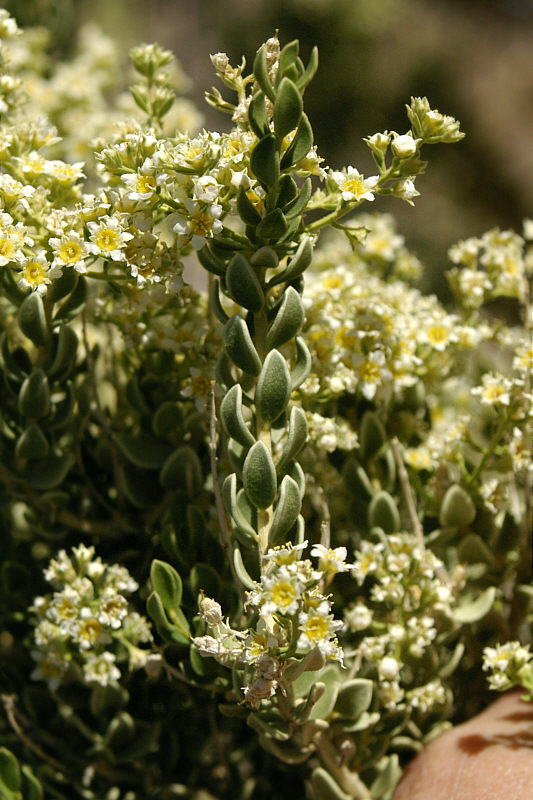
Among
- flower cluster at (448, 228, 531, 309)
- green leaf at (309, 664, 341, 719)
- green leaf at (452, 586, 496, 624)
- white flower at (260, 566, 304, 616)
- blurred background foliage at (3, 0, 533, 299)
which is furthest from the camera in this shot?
blurred background foliage at (3, 0, 533, 299)

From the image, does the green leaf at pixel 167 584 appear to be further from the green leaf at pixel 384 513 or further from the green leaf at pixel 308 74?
the green leaf at pixel 308 74

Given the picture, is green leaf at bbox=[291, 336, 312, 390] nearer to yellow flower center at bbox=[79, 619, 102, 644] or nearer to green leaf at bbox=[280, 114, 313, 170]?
green leaf at bbox=[280, 114, 313, 170]

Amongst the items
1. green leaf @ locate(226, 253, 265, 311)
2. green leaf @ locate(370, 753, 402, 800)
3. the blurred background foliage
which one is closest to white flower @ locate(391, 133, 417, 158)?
green leaf @ locate(226, 253, 265, 311)

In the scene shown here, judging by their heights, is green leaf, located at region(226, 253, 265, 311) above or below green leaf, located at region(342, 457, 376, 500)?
above

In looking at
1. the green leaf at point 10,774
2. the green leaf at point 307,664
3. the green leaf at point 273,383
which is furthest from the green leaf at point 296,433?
the green leaf at point 10,774

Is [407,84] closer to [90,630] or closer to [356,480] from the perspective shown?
[356,480]

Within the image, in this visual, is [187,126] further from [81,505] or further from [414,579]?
[414,579]

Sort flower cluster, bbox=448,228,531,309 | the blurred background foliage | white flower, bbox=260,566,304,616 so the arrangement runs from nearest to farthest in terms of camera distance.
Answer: white flower, bbox=260,566,304,616, flower cluster, bbox=448,228,531,309, the blurred background foliage
